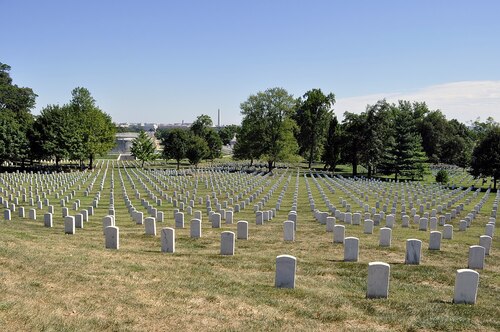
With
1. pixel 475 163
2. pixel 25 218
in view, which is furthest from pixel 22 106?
pixel 475 163

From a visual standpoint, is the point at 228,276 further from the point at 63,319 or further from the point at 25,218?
the point at 25,218

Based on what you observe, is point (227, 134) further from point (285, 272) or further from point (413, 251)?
point (285, 272)

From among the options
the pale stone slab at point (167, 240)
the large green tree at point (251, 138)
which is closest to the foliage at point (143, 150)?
the large green tree at point (251, 138)

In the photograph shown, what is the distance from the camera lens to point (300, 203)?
28.2m

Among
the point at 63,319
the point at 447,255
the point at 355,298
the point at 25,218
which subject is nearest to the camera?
the point at 63,319

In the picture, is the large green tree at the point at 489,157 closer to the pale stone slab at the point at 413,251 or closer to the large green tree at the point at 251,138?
the large green tree at the point at 251,138

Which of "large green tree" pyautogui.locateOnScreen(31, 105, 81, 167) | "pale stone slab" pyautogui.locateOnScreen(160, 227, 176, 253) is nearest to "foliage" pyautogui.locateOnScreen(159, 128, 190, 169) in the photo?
"large green tree" pyautogui.locateOnScreen(31, 105, 81, 167)

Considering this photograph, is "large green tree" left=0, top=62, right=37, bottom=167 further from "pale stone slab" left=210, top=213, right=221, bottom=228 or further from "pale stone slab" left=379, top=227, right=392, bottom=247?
"pale stone slab" left=379, top=227, right=392, bottom=247

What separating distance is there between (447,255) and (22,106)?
83.3 meters

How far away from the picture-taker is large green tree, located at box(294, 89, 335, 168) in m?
74.0

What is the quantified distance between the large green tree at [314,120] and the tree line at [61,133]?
108 feet

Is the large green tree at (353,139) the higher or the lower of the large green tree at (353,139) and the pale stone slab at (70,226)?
the higher

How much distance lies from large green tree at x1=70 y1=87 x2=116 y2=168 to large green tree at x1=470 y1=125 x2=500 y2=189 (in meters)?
47.5

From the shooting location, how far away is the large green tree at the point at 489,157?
43.5 meters
